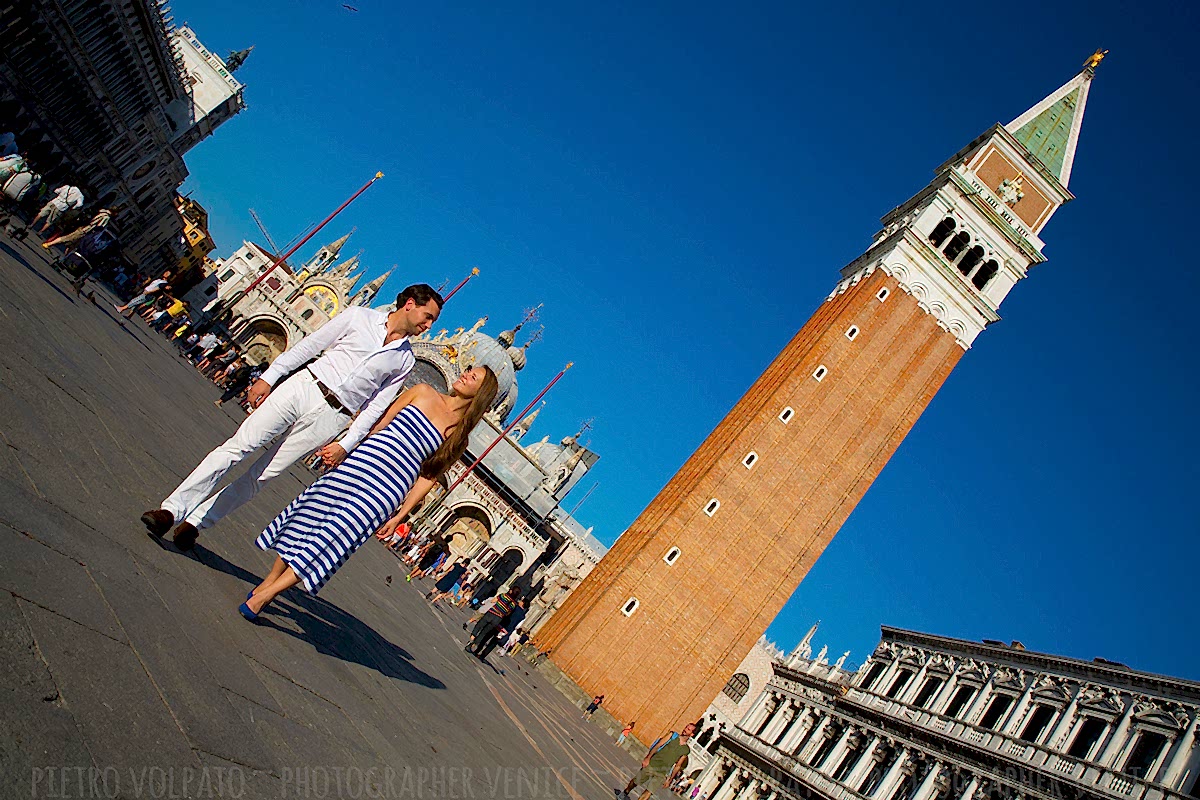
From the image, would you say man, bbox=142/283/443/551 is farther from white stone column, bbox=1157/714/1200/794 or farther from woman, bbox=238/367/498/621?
white stone column, bbox=1157/714/1200/794

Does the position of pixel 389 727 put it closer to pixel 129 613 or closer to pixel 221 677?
pixel 221 677

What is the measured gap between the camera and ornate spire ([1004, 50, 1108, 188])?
35906 mm

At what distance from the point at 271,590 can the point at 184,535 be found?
795 mm

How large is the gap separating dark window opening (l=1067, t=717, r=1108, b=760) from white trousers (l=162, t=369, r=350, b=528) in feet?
67.4

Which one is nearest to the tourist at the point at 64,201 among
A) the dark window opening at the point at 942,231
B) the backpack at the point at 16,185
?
the backpack at the point at 16,185

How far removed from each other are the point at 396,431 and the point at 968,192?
3453 cm

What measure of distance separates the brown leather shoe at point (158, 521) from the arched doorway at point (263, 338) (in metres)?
53.3

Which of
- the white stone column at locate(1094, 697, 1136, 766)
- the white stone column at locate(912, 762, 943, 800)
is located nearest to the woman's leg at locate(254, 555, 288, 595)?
the white stone column at locate(1094, 697, 1136, 766)

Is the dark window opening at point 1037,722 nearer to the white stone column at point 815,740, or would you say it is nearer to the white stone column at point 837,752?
the white stone column at point 837,752

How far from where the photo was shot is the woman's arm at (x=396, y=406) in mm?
5820

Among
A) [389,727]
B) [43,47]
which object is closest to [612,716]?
[389,727]

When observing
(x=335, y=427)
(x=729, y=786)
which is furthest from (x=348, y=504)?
(x=729, y=786)

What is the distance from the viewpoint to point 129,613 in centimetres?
345

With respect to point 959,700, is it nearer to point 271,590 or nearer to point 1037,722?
point 1037,722
